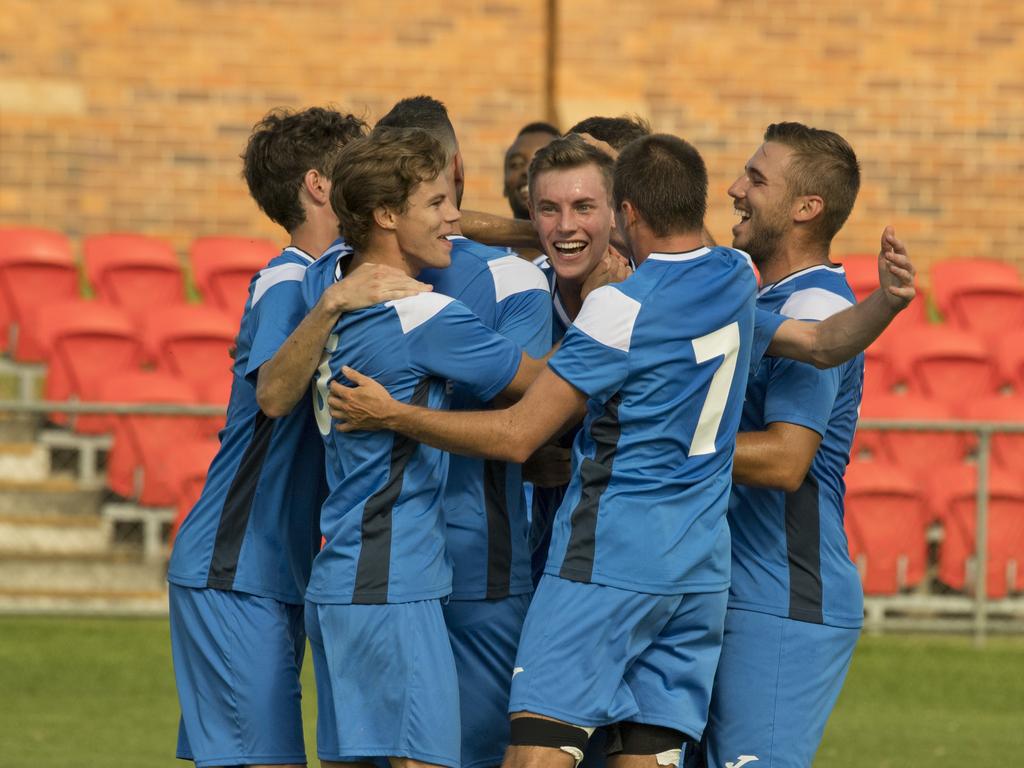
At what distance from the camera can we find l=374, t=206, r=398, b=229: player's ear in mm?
3777

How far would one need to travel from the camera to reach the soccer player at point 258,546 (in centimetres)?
417

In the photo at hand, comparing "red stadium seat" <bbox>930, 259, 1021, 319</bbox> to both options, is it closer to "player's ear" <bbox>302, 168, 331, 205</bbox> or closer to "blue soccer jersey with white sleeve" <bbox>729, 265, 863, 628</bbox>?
"blue soccer jersey with white sleeve" <bbox>729, 265, 863, 628</bbox>

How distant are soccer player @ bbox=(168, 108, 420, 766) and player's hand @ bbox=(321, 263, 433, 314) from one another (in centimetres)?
37

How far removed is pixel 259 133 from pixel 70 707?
14.2 feet

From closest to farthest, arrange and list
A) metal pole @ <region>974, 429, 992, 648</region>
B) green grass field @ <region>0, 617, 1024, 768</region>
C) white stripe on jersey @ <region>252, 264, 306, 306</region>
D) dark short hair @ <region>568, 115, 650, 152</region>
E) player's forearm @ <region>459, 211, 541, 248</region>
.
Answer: white stripe on jersey @ <region>252, 264, 306, 306</region> → player's forearm @ <region>459, 211, 541, 248</region> → dark short hair @ <region>568, 115, 650, 152</region> → green grass field @ <region>0, 617, 1024, 768</region> → metal pole @ <region>974, 429, 992, 648</region>

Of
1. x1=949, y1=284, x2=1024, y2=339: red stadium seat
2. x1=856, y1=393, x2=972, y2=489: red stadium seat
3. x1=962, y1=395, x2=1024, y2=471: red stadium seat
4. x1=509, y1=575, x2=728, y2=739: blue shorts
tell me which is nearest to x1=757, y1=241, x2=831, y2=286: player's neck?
x1=509, y1=575, x2=728, y2=739: blue shorts

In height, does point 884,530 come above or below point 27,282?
below

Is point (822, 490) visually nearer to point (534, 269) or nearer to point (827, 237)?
point (827, 237)

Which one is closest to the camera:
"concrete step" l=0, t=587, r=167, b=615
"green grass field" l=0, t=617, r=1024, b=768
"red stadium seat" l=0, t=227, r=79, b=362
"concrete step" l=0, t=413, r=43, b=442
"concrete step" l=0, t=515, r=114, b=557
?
"green grass field" l=0, t=617, r=1024, b=768

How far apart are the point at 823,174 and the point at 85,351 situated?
6.73 meters

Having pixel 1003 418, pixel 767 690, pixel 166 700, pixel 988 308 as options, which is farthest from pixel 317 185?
pixel 988 308

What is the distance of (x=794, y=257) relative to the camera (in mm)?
4223

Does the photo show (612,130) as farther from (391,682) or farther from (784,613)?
(391,682)

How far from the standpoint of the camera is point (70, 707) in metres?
7.75
